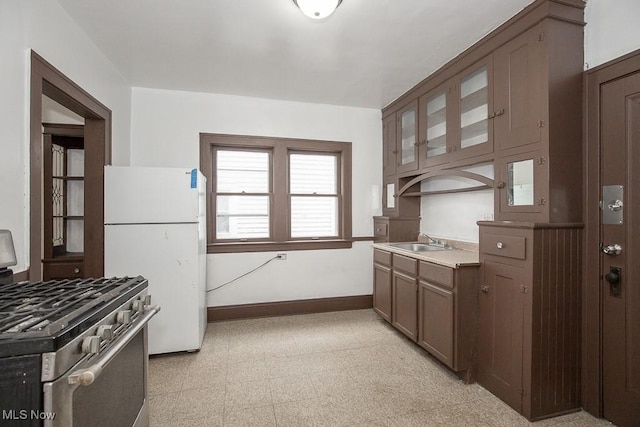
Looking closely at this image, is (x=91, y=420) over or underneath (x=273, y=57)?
underneath

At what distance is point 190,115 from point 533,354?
3.82 m

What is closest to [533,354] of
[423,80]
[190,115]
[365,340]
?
[365,340]

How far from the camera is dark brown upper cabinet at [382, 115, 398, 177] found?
12.3 ft

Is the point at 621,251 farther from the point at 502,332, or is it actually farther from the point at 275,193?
the point at 275,193

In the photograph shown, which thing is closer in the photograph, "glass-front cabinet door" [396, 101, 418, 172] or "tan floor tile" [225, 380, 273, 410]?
"tan floor tile" [225, 380, 273, 410]

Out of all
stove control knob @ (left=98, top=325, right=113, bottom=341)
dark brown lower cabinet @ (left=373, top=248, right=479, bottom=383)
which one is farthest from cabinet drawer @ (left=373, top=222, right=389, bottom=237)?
stove control knob @ (left=98, top=325, right=113, bottom=341)

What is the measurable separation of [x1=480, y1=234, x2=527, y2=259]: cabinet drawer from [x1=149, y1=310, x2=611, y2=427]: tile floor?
1.02 m

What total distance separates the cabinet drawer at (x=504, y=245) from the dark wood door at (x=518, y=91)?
642 mm

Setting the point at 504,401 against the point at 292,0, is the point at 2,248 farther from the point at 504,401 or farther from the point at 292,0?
the point at 504,401

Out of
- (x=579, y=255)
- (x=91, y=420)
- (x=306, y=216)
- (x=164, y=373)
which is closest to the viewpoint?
(x=91, y=420)

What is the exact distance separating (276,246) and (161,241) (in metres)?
1.39

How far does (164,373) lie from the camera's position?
242cm

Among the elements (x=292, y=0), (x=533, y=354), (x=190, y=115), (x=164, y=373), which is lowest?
(x=164, y=373)

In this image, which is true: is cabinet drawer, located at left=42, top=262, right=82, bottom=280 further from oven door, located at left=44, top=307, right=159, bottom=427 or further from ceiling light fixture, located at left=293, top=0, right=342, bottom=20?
ceiling light fixture, located at left=293, top=0, right=342, bottom=20
